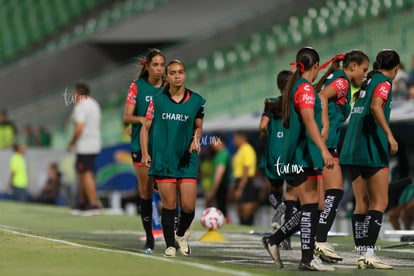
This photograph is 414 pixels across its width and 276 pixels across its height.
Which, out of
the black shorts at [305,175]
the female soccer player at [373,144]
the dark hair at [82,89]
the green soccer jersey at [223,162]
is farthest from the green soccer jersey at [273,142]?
the green soccer jersey at [223,162]

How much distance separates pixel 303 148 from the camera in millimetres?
9883

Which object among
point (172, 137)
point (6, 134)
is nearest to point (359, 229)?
point (172, 137)

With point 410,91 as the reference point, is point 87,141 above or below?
below

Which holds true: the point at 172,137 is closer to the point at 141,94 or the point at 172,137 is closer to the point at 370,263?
the point at 141,94

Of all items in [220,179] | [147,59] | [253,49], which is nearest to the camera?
[147,59]

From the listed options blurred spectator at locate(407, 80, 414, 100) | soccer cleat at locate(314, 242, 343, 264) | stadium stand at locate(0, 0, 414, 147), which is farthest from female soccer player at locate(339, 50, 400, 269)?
stadium stand at locate(0, 0, 414, 147)

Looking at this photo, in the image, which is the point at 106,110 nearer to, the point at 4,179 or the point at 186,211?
the point at 4,179

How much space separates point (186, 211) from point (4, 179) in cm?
1821

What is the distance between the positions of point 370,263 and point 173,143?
216 cm

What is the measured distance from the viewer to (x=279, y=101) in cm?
1279

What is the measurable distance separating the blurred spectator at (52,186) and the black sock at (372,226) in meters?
17.4

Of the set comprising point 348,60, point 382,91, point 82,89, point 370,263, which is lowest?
point 370,263

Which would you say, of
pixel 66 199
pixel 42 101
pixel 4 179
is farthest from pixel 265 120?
pixel 42 101

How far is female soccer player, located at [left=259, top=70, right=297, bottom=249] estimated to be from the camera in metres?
12.7
